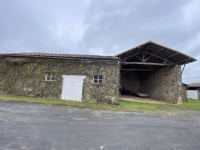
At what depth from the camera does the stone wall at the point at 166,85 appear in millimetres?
12812

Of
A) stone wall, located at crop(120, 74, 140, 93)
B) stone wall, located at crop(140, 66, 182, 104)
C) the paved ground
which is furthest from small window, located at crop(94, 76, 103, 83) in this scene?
stone wall, located at crop(120, 74, 140, 93)

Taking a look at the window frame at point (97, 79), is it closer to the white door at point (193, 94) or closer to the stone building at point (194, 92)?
the stone building at point (194, 92)

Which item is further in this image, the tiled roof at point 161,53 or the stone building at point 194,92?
the stone building at point 194,92

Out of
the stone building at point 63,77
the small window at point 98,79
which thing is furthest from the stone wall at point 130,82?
the small window at point 98,79

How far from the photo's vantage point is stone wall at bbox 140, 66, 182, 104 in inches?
504

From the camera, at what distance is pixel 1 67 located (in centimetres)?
1173

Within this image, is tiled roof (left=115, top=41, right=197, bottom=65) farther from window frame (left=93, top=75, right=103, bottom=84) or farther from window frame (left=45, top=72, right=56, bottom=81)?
window frame (left=45, top=72, right=56, bottom=81)

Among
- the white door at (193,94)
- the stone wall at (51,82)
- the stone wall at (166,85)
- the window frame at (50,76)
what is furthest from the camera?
the white door at (193,94)

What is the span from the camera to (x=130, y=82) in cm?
2252

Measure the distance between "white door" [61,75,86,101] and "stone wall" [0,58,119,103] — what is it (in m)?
0.33

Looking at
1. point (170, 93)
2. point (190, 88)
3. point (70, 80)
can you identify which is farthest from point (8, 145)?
point (190, 88)

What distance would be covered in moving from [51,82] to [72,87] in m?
1.90

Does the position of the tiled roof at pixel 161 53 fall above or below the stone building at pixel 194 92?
above

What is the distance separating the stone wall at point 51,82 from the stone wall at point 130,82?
12.2m
